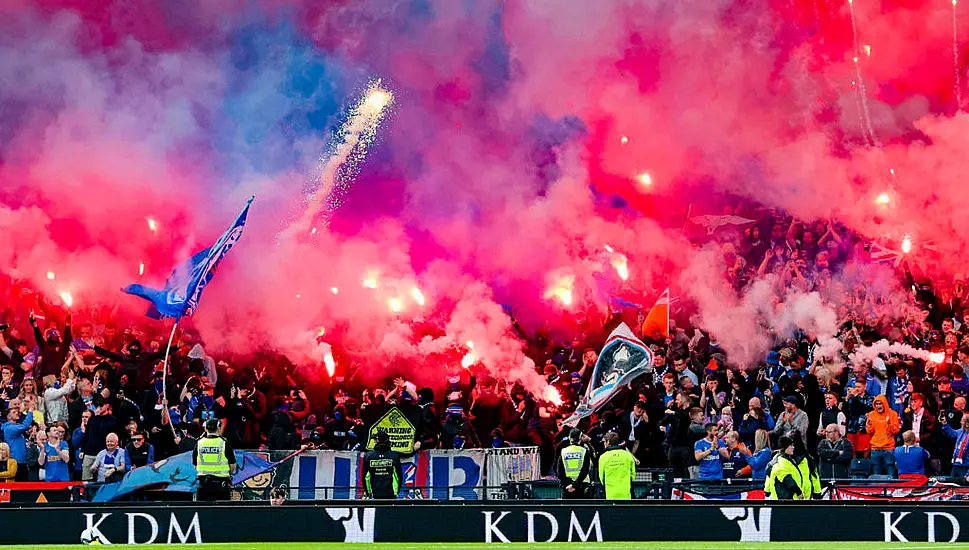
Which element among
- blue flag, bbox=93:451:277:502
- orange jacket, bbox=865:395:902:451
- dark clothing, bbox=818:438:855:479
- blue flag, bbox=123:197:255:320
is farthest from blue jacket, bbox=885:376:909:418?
blue flag, bbox=123:197:255:320

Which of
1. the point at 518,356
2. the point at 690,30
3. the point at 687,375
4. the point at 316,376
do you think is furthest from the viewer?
the point at 690,30

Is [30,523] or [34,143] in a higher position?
[34,143]

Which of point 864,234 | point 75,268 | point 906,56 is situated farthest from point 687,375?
point 75,268

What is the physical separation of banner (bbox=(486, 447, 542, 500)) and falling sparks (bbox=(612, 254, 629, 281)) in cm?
796

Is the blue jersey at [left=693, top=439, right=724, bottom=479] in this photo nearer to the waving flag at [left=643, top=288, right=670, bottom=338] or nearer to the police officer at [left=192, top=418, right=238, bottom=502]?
the waving flag at [left=643, top=288, right=670, bottom=338]

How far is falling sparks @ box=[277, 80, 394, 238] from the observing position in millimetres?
26375

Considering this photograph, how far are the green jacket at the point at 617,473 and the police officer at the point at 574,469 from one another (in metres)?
0.20

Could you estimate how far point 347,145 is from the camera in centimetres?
2645

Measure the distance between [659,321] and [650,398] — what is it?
383 centimetres

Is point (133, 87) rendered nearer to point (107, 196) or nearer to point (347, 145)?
point (107, 196)

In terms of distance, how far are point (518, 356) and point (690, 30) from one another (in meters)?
7.22

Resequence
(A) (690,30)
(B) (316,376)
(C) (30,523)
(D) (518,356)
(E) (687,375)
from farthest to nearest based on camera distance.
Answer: (A) (690,30) → (B) (316,376) → (D) (518,356) → (E) (687,375) → (C) (30,523)

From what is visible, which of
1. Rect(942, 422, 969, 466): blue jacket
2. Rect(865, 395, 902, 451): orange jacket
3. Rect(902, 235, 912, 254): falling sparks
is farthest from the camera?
Rect(902, 235, 912, 254): falling sparks

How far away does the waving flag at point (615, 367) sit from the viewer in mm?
17469
